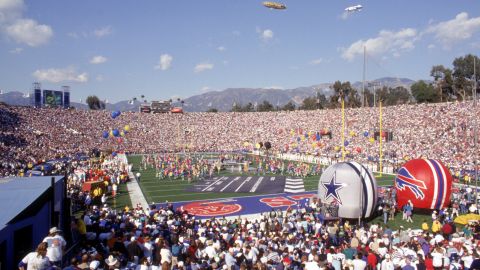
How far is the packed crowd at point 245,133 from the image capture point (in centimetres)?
3969

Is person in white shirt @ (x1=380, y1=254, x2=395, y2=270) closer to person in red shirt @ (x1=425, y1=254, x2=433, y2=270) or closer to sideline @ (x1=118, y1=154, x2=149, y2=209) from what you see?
person in red shirt @ (x1=425, y1=254, x2=433, y2=270)

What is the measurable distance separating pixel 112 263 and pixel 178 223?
594 centimetres

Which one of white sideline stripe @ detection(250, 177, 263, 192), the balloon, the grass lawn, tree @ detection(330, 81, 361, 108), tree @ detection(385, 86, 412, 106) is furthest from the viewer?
tree @ detection(385, 86, 412, 106)

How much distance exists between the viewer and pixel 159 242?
373 inches

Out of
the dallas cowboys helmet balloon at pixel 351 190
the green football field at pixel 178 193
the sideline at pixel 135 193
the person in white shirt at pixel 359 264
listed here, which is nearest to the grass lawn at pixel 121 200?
the green football field at pixel 178 193

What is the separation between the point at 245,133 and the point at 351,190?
52566 mm

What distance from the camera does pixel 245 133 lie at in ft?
225

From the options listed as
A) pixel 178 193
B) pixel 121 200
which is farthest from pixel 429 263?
pixel 178 193

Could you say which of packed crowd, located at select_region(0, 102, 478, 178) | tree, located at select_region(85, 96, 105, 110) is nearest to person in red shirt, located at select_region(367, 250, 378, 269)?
packed crowd, located at select_region(0, 102, 478, 178)

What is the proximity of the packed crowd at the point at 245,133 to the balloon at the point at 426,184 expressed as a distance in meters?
15.2

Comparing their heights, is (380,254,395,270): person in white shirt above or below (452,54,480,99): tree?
below

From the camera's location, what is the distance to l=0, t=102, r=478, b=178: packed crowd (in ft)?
130

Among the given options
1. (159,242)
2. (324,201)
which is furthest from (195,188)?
(159,242)

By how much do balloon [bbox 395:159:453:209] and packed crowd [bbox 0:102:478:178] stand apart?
49.8ft
